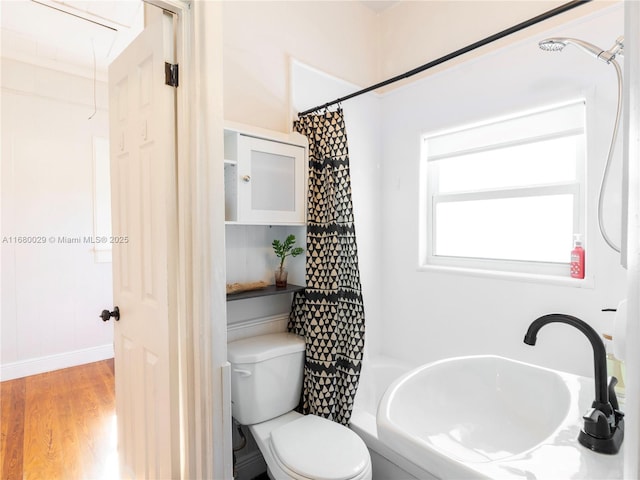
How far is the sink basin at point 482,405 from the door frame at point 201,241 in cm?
63

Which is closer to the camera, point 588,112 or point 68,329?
point 588,112

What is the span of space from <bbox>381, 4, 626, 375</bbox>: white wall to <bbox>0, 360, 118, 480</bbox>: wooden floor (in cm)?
187

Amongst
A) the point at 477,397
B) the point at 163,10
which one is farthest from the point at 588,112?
the point at 163,10

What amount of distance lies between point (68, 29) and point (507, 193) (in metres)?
3.07

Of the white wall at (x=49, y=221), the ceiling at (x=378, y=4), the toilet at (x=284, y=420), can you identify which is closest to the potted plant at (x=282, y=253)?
the toilet at (x=284, y=420)

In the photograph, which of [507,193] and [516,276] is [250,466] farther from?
[507,193]

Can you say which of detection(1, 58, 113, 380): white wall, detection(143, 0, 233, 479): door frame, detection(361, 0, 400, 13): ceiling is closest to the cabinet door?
detection(143, 0, 233, 479): door frame

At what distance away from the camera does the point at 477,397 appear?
1.21 metres

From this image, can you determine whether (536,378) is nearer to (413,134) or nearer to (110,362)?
(413,134)

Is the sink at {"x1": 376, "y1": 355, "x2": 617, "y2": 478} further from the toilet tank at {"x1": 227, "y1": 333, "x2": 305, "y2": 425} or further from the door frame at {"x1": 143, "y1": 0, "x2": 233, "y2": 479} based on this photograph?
the toilet tank at {"x1": 227, "y1": 333, "x2": 305, "y2": 425}

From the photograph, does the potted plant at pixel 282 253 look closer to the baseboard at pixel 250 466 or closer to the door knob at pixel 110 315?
the door knob at pixel 110 315

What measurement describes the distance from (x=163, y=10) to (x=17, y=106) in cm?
248

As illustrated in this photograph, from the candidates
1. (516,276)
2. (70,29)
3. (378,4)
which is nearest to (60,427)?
(70,29)

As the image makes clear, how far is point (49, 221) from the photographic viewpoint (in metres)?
2.98
